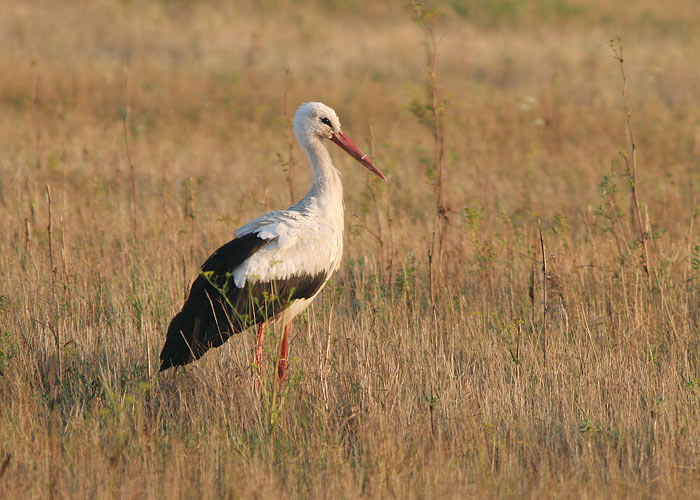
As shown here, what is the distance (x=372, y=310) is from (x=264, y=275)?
49.8 inches

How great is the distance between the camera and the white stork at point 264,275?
15.0 ft

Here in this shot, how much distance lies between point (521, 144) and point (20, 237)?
25.7 feet

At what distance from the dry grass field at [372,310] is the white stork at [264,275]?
0.23 m

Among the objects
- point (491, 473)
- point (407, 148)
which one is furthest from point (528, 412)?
point (407, 148)

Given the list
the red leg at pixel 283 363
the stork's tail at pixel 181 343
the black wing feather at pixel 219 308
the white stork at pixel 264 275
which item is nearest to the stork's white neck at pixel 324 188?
the white stork at pixel 264 275

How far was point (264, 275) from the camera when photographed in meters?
4.78

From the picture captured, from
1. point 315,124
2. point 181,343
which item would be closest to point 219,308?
point 181,343

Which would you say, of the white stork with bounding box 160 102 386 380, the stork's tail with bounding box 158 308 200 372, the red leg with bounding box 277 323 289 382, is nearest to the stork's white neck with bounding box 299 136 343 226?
the white stork with bounding box 160 102 386 380

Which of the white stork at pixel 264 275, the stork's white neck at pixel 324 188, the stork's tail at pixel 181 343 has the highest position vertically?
the stork's white neck at pixel 324 188

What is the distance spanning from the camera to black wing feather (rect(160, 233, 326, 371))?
451 cm

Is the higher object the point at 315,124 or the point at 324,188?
the point at 315,124

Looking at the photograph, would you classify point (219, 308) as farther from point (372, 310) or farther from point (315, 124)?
point (315, 124)

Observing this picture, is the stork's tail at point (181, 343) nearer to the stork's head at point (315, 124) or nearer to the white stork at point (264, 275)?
the white stork at point (264, 275)

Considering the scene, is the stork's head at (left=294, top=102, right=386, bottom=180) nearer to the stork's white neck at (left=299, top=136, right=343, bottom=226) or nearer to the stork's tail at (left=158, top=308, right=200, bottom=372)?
the stork's white neck at (left=299, top=136, right=343, bottom=226)
